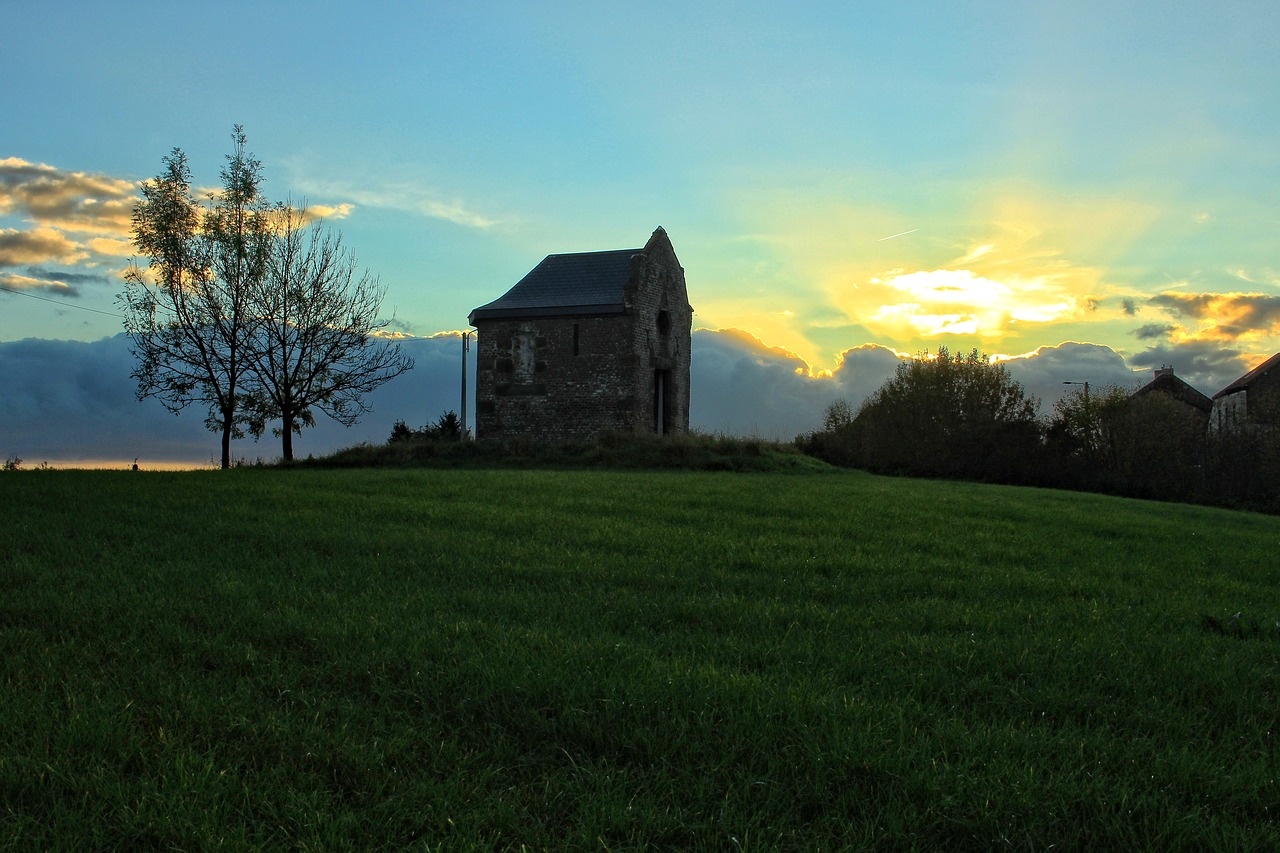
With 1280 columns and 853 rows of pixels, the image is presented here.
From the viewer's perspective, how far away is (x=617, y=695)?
4641mm

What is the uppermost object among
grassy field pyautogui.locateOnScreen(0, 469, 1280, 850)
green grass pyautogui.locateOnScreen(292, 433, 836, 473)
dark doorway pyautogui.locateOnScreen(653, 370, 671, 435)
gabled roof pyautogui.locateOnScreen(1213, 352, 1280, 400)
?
gabled roof pyautogui.locateOnScreen(1213, 352, 1280, 400)

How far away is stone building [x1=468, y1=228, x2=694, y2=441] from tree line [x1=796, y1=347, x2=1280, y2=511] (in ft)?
34.1

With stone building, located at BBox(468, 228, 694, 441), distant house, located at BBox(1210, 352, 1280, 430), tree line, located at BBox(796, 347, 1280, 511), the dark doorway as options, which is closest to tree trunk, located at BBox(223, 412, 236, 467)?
stone building, located at BBox(468, 228, 694, 441)

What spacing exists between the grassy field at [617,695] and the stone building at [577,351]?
21.3 metres

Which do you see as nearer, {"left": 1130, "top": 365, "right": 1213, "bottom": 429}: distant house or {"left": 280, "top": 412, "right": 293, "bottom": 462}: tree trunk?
{"left": 280, "top": 412, "right": 293, "bottom": 462}: tree trunk

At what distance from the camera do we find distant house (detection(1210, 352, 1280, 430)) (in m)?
33.1

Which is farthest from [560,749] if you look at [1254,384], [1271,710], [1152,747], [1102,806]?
[1254,384]

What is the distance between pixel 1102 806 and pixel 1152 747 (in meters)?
0.86

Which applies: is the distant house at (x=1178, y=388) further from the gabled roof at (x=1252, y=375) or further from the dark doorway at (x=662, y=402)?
the dark doorway at (x=662, y=402)

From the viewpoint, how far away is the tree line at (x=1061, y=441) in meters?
31.0

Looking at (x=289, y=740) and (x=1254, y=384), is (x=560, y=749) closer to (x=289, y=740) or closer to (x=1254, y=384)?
(x=289, y=740)

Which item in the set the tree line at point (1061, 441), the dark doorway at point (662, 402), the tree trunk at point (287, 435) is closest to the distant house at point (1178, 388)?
the tree line at point (1061, 441)

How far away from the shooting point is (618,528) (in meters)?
10.2

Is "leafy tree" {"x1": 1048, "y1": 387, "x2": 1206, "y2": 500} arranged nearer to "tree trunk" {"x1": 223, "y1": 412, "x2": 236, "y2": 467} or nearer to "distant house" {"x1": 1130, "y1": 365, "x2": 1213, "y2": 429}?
"distant house" {"x1": 1130, "y1": 365, "x2": 1213, "y2": 429}
